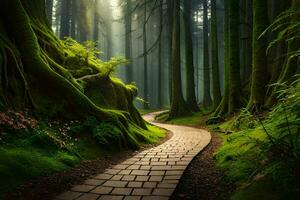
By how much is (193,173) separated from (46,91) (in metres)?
4.37

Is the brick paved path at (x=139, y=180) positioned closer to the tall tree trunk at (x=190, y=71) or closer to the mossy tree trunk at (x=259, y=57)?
the mossy tree trunk at (x=259, y=57)

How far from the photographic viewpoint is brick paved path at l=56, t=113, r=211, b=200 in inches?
184

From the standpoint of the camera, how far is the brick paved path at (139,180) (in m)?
4.66

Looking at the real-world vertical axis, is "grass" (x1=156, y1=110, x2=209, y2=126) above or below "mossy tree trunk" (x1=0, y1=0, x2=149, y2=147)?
below

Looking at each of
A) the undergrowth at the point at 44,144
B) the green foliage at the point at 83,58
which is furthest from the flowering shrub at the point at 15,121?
the green foliage at the point at 83,58

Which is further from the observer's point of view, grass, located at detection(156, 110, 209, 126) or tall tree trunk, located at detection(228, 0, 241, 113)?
grass, located at detection(156, 110, 209, 126)

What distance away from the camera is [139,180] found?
5438mm

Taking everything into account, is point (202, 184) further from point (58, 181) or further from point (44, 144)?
point (44, 144)

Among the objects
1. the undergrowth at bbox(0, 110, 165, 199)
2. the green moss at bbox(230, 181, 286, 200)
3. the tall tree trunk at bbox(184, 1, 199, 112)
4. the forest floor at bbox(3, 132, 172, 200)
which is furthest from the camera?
the tall tree trunk at bbox(184, 1, 199, 112)

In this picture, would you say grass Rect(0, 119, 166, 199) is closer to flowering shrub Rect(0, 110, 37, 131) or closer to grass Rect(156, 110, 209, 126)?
flowering shrub Rect(0, 110, 37, 131)

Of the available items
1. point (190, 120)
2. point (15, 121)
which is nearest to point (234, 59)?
point (190, 120)

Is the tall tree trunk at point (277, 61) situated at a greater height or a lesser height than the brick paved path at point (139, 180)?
greater

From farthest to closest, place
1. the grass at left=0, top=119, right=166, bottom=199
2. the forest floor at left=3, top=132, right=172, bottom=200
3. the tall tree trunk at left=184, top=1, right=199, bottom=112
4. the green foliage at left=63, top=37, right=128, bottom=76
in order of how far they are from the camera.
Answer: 1. the tall tree trunk at left=184, top=1, right=199, bottom=112
2. the green foliage at left=63, top=37, right=128, bottom=76
3. the grass at left=0, top=119, right=166, bottom=199
4. the forest floor at left=3, top=132, right=172, bottom=200

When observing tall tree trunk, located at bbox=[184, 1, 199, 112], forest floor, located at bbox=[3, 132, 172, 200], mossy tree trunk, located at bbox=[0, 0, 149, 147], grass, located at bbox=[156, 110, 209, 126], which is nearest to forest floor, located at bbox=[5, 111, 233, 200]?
forest floor, located at bbox=[3, 132, 172, 200]
